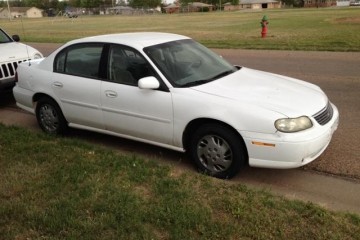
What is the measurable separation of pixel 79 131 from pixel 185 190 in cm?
286

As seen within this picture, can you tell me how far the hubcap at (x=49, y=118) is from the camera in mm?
6016

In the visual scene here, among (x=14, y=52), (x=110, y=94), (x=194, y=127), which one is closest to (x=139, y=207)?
(x=194, y=127)

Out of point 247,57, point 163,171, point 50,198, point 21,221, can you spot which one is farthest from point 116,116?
point 247,57

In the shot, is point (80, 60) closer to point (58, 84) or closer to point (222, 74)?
point (58, 84)

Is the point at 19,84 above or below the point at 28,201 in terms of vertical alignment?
above

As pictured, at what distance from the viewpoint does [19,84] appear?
6496 mm

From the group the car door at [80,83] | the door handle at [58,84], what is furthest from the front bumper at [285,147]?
the door handle at [58,84]

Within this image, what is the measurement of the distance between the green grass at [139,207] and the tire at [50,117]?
1.12 meters

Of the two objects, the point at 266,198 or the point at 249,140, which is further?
the point at 249,140

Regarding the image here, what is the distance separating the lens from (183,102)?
4590 mm

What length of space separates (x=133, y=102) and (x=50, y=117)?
1.73 metres

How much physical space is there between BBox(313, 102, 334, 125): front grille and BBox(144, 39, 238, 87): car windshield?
1.27 m

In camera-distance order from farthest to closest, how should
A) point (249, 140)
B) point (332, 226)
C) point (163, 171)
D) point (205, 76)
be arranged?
point (205, 76)
point (163, 171)
point (249, 140)
point (332, 226)

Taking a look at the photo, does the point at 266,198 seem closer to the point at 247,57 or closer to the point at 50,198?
the point at 50,198
